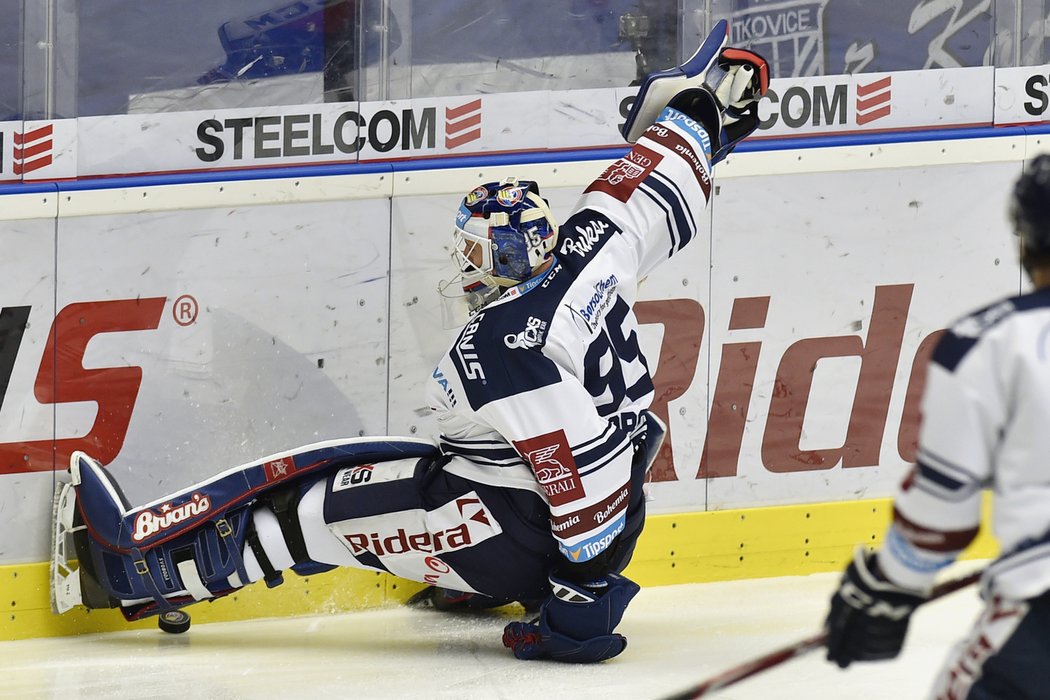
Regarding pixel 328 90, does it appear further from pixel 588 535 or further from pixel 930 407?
pixel 930 407

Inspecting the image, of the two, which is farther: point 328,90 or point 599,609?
point 328,90

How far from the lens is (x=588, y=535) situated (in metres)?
3.15

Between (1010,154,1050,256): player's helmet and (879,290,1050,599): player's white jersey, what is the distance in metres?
0.06

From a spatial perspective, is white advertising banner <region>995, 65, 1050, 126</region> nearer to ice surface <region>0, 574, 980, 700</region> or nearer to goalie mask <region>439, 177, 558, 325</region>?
ice surface <region>0, 574, 980, 700</region>

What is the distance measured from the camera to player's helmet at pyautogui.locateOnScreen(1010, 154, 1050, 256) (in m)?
1.75

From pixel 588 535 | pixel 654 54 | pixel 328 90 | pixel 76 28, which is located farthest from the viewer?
pixel 654 54

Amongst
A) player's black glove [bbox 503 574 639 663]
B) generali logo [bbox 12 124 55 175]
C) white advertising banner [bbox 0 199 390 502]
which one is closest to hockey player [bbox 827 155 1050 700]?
player's black glove [bbox 503 574 639 663]

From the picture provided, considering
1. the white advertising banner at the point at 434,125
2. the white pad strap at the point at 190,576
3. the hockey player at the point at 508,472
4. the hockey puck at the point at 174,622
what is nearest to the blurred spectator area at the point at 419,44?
the white advertising banner at the point at 434,125

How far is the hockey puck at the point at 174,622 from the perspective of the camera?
3.53 m

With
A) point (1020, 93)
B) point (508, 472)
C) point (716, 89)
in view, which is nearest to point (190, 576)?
point (508, 472)

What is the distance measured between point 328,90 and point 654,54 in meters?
0.85

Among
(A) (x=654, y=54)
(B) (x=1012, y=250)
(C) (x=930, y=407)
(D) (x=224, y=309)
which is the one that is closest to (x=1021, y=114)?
(B) (x=1012, y=250)

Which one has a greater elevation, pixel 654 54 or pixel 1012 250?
pixel 654 54

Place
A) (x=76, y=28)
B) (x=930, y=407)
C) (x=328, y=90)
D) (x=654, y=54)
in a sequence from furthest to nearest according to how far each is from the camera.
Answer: (x=654, y=54), (x=328, y=90), (x=76, y=28), (x=930, y=407)
